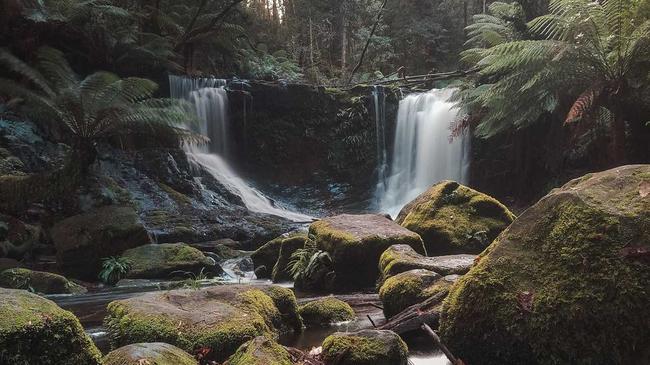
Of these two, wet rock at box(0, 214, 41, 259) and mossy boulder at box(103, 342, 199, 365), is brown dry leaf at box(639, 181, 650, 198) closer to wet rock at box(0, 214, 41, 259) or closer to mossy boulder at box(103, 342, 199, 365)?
mossy boulder at box(103, 342, 199, 365)

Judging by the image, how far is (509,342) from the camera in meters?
2.76

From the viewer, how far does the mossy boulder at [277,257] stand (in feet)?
23.3

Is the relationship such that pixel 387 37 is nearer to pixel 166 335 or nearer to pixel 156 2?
pixel 156 2

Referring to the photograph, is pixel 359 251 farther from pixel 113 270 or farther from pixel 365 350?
pixel 113 270

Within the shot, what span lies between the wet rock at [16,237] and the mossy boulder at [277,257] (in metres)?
3.35

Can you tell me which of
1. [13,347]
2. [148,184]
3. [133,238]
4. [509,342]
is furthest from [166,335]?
[148,184]

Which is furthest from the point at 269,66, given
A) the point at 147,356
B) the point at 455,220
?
the point at 147,356

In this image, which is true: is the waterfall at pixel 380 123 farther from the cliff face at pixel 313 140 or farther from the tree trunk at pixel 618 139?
the tree trunk at pixel 618 139

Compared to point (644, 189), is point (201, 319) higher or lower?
lower

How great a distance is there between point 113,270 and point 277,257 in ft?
7.60

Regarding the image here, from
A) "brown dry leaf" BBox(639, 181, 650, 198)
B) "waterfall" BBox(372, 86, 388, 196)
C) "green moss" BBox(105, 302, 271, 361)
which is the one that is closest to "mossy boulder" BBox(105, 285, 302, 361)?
"green moss" BBox(105, 302, 271, 361)

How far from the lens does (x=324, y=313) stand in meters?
4.50

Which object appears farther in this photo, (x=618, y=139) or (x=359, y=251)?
(x=618, y=139)

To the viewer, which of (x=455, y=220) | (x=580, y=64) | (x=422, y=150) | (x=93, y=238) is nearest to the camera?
(x=455, y=220)
